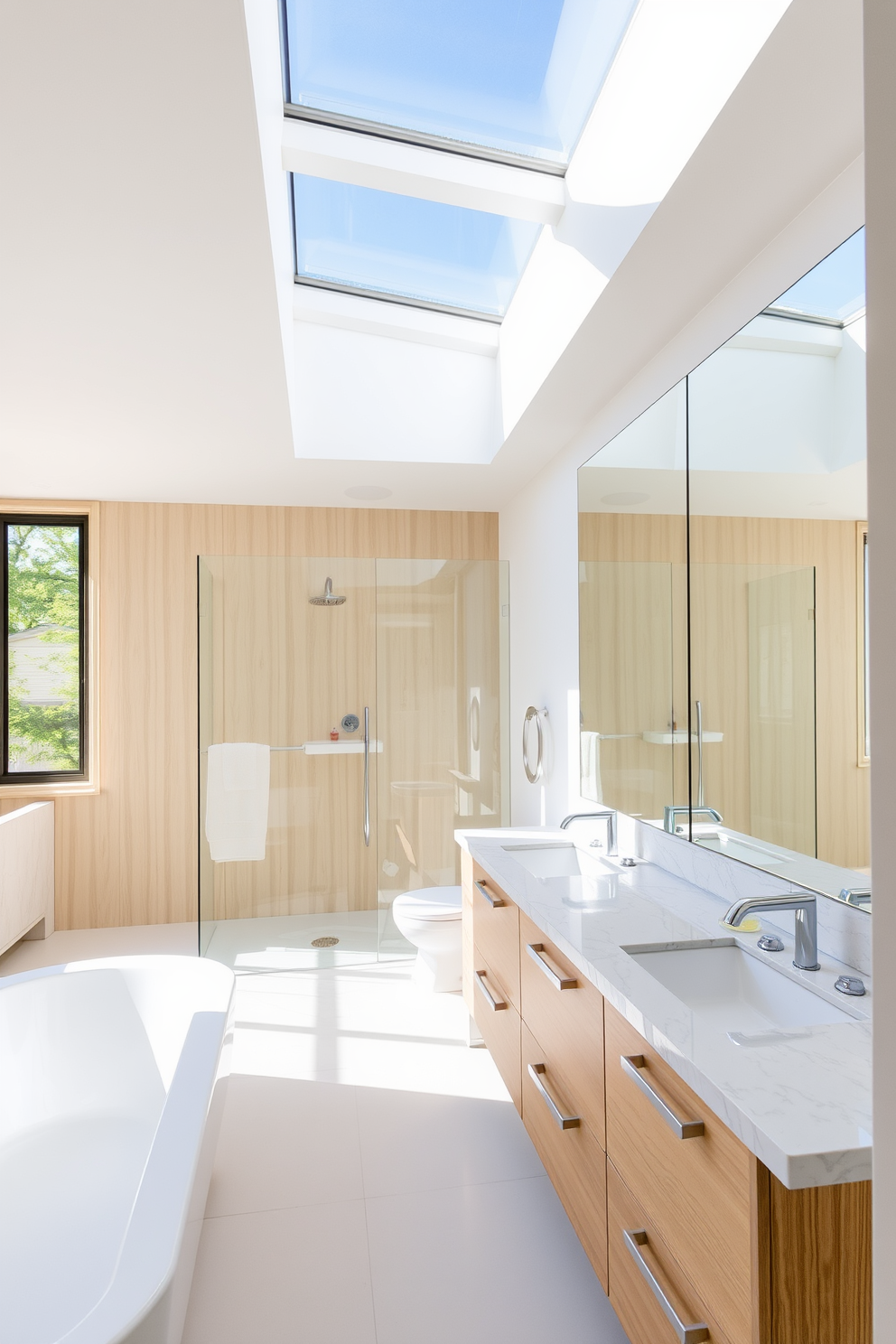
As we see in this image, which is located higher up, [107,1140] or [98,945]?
[107,1140]

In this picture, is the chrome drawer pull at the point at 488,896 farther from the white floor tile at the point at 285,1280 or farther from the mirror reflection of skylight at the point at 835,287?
the mirror reflection of skylight at the point at 835,287

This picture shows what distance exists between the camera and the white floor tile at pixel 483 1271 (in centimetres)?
169

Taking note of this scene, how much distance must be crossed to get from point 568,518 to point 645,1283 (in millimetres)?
2641

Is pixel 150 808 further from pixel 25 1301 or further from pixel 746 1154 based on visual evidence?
pixel 746 1154

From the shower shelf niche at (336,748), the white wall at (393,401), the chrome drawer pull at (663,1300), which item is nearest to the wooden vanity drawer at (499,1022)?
the chrome drawer pull at (663,1300)

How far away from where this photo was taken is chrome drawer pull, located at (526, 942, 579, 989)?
174 cm

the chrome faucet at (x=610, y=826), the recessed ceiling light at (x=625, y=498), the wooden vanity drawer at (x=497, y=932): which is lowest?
the wooden vanity drawer at (x=497, y=932)

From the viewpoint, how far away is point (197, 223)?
6.21 feet

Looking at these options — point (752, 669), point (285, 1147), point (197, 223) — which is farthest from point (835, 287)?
point (285, 1147)

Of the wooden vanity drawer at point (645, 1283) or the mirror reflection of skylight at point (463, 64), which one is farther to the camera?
the mirror reflection of skylight at point (463, 64)

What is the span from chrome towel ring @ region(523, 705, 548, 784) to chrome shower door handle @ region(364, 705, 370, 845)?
75 cm

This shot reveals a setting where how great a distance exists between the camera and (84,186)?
69.0 inches

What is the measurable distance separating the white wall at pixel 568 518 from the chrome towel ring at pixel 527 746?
6 centimetres

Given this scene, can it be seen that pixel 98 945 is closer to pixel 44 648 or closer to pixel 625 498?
pixel 44 648
